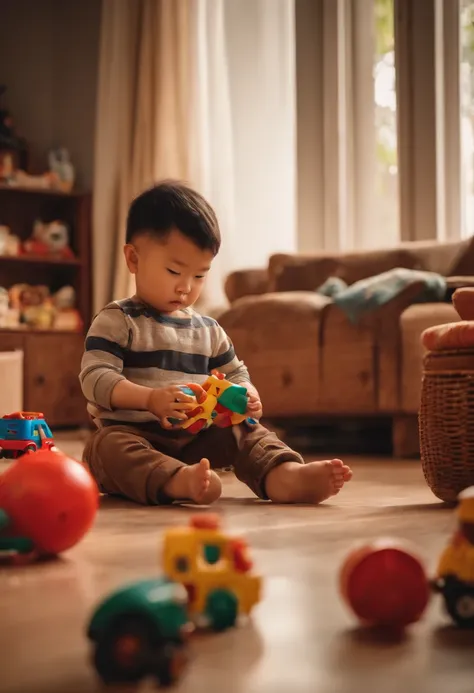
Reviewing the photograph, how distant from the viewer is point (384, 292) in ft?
8.98

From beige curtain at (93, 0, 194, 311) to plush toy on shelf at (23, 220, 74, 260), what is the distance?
0.67 feet

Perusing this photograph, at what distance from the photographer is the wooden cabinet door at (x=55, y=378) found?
4250 mm

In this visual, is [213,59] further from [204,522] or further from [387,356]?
[204,522]

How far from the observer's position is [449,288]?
281cm

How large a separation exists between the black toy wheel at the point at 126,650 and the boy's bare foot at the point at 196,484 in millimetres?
764

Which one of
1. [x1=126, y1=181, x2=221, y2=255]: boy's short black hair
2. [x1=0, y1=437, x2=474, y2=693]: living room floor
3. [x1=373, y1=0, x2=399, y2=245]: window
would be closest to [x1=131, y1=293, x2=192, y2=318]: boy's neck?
[x1=126, y1=181, x2=221, y2=255]: boy's short black hair

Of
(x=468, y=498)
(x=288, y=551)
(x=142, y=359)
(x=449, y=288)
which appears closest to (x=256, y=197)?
(x=449, y=288)

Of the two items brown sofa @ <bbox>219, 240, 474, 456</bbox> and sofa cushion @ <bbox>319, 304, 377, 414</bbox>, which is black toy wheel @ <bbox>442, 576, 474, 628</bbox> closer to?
brown sofa @ <bbox>219, 240, 474, 456</bbox>

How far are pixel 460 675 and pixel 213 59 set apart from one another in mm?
3767

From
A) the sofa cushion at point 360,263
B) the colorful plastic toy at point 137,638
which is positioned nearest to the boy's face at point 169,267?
the colorful plastic toy at point 137,638

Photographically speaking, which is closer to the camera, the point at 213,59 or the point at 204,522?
the point at 204,522

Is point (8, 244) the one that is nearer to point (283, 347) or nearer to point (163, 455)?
point (283, 347)

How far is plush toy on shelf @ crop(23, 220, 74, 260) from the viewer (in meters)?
4.58

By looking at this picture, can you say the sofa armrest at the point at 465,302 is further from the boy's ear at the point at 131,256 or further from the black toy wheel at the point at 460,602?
the black toy wheel at the point at 460,602
